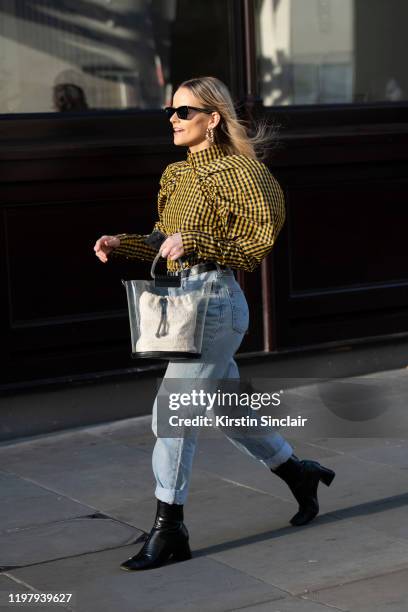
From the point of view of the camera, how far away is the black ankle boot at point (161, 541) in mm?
4641

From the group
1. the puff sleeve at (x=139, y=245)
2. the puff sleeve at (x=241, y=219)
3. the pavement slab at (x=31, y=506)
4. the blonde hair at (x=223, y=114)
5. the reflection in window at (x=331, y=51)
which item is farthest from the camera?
the reflection in window at (x=331, y=51)

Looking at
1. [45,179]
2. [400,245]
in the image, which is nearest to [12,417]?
[45,179]

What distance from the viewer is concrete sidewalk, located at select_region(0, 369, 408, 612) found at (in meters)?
4.36

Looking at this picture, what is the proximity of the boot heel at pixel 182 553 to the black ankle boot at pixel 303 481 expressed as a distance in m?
0.54

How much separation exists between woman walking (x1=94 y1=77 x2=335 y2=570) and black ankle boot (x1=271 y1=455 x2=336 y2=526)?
55cm

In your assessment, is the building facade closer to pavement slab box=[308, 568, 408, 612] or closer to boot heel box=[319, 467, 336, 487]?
boot heel box=[319, 467, 336, 487]

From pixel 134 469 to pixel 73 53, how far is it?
2.58 meters

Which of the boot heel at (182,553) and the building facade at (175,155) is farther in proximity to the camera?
the building facade at (175,155)

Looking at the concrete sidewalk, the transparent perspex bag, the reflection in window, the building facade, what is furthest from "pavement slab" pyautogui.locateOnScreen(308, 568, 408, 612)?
the reflection in window

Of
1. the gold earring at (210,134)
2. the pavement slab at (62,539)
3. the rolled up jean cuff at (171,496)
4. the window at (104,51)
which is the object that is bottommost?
the pavement slab at (62,539)

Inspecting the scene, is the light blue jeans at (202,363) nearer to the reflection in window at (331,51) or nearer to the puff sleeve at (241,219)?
the puff sleeve at (241,219)

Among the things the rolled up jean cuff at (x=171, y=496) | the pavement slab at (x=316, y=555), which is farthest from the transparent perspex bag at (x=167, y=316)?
the pavement slab at (x=316, y=555)

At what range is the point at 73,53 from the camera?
282 inches

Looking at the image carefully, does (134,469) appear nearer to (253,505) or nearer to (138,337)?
(253,505)
